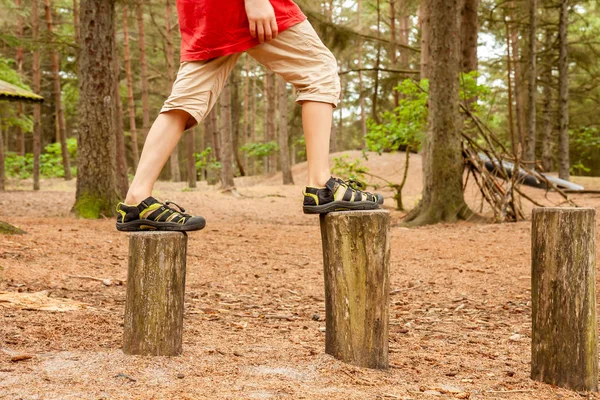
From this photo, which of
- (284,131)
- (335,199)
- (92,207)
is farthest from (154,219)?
(284,131)

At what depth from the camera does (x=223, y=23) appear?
3.06m

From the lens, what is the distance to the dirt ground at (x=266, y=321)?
269 centimetres

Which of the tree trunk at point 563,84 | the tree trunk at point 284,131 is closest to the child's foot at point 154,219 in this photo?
the tree trunk at point 284,131

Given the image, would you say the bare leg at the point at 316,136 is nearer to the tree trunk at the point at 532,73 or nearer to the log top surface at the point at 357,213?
the log top surface at the point at 357,213

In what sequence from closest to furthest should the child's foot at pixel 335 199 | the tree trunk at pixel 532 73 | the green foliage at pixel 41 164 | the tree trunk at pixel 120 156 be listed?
the child's foot at pixel 335 199 < the tree trunk at pixel 120 156 < the tree trunk at pixel 532 73 < the green foliage at pixel 41 164

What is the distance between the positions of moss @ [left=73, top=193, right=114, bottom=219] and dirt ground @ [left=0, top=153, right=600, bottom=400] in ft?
2.85

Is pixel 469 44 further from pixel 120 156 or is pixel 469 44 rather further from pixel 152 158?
pixel 152 158

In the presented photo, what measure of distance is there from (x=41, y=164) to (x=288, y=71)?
24.8 metres

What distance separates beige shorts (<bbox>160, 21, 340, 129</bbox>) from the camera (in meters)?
3.13

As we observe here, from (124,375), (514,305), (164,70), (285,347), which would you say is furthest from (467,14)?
(164,70)

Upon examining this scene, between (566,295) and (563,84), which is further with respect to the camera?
(563,84)

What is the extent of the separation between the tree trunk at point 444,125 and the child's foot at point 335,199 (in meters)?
6.59

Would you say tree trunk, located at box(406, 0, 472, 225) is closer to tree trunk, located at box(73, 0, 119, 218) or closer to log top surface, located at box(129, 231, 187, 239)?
tree trunk, located at box(73, 0, 119, 218)

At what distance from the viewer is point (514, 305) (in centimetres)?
507
